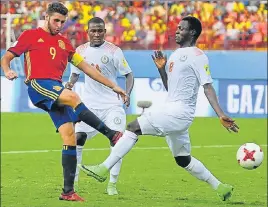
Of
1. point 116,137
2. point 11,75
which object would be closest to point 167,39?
point 116,137

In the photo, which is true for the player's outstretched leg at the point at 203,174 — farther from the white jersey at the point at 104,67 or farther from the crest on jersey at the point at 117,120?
the white jersey at the point at 104,67

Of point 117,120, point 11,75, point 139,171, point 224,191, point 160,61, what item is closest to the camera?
point 11,75

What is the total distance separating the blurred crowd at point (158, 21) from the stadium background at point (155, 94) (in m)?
0.03

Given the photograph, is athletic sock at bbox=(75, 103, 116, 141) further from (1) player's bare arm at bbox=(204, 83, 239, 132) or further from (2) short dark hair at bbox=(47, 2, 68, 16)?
(1) player's bare arm at bbox=(204, 83, 239, 132)

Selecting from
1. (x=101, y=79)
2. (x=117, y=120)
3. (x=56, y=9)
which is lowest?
(x=117, y=120)

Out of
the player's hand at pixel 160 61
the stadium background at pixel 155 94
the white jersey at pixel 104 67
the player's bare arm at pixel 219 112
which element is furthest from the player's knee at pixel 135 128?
the stadium background at pixel 155 94

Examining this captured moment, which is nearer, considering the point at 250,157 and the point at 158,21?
the point at 250,157

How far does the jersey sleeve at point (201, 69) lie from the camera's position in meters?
9.49

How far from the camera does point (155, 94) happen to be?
2448 centimetres

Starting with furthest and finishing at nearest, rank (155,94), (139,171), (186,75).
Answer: (155,94), (139,171), (186,75)

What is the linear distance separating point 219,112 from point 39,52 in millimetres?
1969

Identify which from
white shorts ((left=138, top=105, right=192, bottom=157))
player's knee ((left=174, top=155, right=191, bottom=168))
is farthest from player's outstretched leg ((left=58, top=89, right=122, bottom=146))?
player's knee ((left=174, top=155, right=191, bottom=168))

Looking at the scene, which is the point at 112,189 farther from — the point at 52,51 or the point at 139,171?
the point at 139,171

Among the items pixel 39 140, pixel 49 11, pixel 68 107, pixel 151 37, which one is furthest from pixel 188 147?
pixel 151 37
